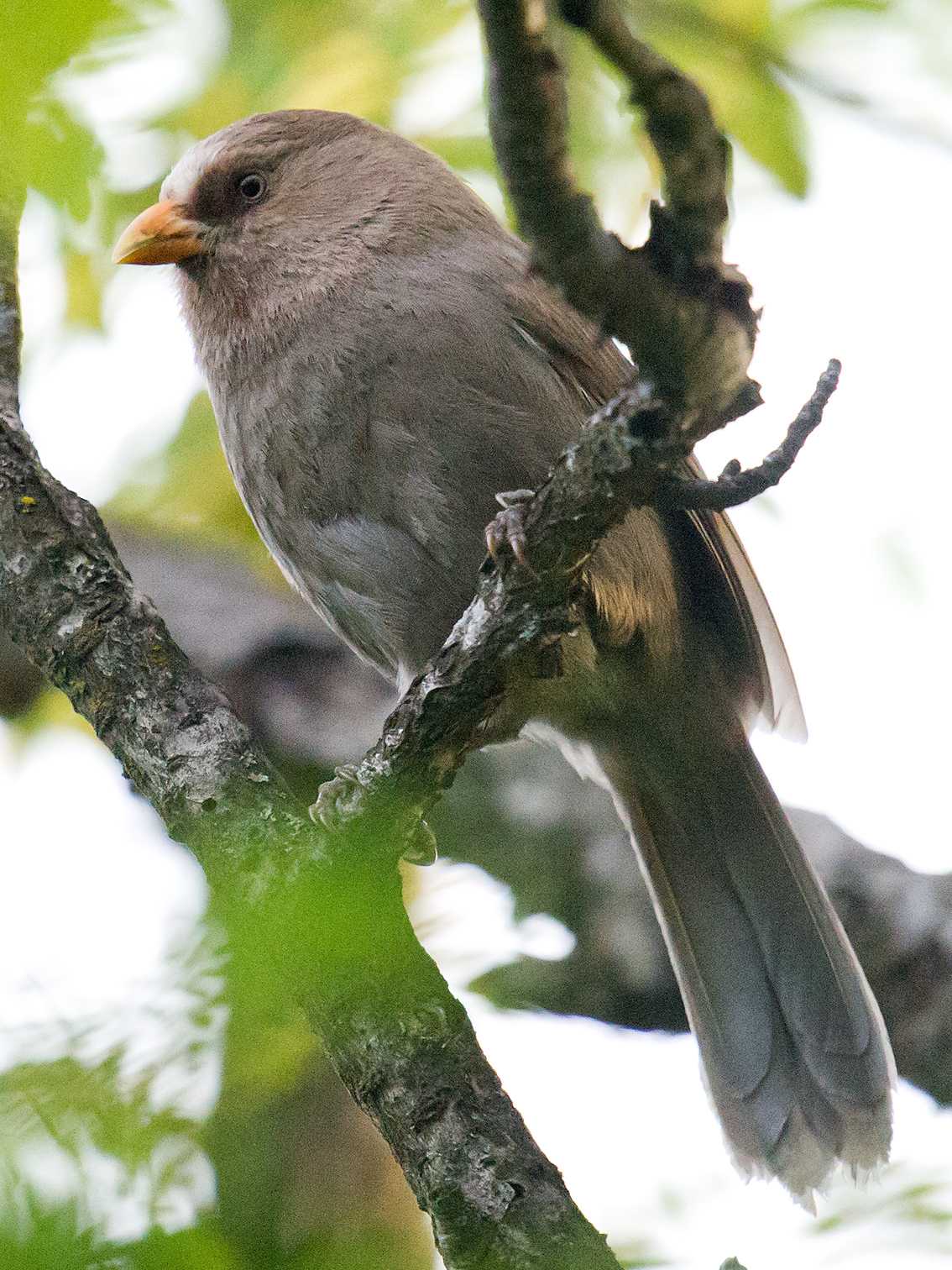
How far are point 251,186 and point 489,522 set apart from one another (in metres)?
1.43

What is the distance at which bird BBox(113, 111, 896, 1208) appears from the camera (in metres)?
3.18

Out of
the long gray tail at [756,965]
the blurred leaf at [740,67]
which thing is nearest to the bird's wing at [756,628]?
the long gray tail at [756,965]

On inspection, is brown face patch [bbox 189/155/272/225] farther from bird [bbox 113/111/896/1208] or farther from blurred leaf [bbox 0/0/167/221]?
blurred leaf [bbox 0/0/167/221]

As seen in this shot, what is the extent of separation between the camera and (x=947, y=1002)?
3.74m

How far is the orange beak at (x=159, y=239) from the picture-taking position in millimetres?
3686

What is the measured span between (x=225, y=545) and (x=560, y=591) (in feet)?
8.32

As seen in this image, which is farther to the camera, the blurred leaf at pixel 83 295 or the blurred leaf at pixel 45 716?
the blurred leaf at pixel 45 716

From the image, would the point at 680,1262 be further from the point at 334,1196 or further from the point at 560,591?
the point at 560,591

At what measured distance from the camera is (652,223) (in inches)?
62.3

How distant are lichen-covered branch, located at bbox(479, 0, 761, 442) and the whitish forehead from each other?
7.86 feet

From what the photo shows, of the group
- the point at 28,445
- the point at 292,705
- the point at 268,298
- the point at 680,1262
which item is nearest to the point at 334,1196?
the point at 680,1262

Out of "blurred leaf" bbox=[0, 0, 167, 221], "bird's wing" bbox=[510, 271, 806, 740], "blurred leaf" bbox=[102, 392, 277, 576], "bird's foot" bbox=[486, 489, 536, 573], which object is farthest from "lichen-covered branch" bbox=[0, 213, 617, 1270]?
"blurred leaf" bbox=[102, 392, 277, 576]

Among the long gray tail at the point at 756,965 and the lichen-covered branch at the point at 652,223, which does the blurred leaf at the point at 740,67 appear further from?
the long gray tail at the point at 756,965

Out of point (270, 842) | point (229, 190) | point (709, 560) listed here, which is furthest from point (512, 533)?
point (229, 190)
